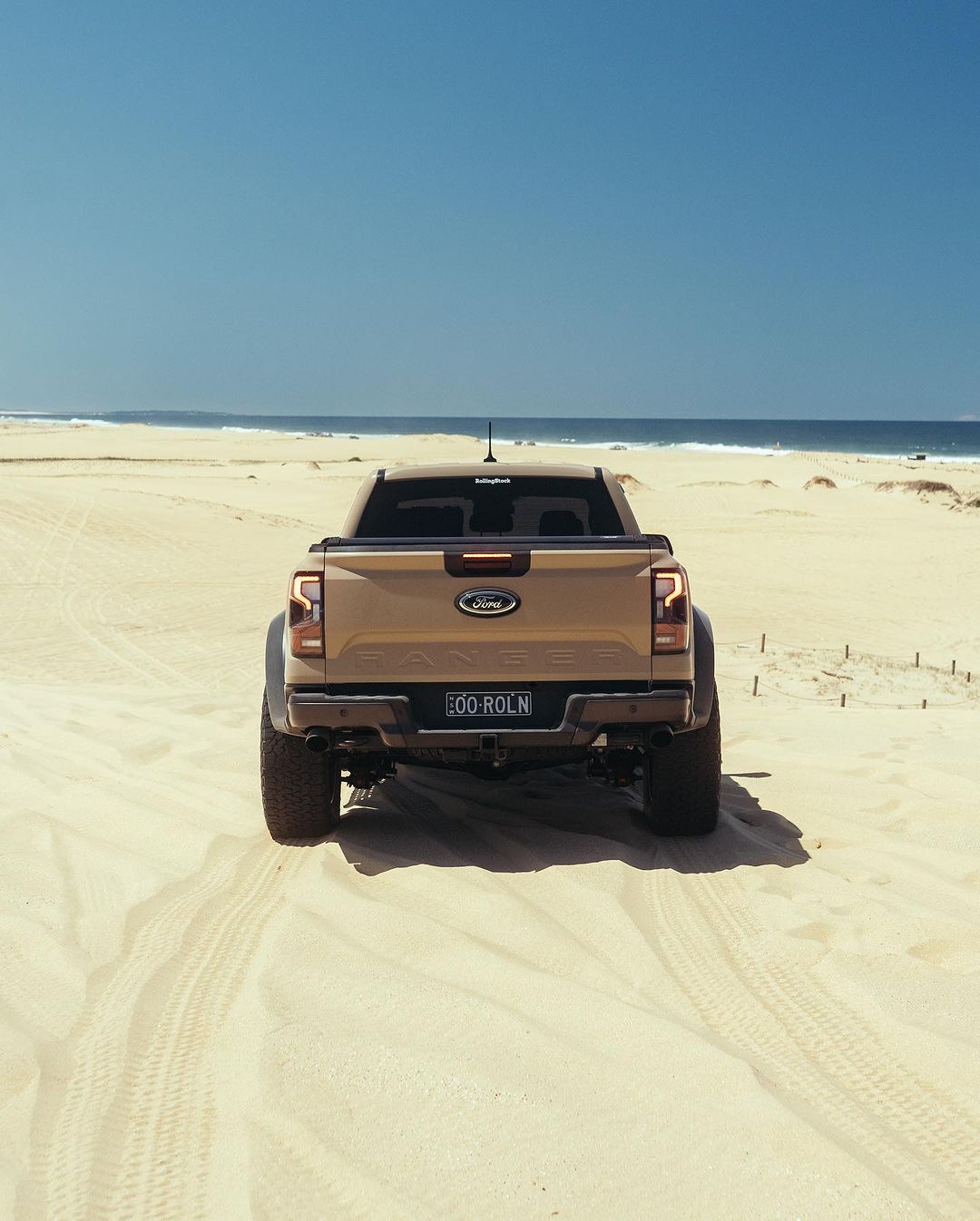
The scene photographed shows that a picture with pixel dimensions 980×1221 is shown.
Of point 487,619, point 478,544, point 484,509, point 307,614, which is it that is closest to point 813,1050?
point 487,619

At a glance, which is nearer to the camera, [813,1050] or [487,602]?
[813,1050]

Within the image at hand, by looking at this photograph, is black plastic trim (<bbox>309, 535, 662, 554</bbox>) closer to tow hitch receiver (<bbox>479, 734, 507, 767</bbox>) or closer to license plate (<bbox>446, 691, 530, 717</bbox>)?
license plate (<bbox>446, 691, 530, 717</bbox>)

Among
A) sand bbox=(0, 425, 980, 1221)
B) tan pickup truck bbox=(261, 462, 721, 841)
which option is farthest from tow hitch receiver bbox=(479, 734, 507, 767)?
sand bbox=(0, 425, 980, 1221)

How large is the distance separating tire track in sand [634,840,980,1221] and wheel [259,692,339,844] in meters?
1.53

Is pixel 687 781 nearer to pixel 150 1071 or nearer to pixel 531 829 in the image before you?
pixel 531 829

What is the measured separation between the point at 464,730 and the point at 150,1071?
1828 mm

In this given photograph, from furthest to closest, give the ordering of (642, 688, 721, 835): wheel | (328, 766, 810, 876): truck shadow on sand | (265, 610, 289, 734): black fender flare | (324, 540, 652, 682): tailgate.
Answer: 1. (642, 688, 721, 835): wheel
2. (328, 766, 810, 876): truck shadow on sand
3. (265, 610, 289, 734): black fender flare
4. (324, 540, 652, 682): tailgate

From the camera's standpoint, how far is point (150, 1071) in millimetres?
3004

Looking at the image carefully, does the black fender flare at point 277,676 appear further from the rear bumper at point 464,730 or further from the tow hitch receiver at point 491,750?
the tow hitch receiver at point 491,750

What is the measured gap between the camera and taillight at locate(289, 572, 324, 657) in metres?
4.34

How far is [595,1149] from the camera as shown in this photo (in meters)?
2.62

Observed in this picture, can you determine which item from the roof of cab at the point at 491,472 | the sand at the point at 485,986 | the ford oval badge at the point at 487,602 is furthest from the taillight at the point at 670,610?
the roof of cab at the point at 491,472

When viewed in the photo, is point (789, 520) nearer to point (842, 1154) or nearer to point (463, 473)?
point (463, 473)

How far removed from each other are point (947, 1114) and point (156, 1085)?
2091 millimetres
